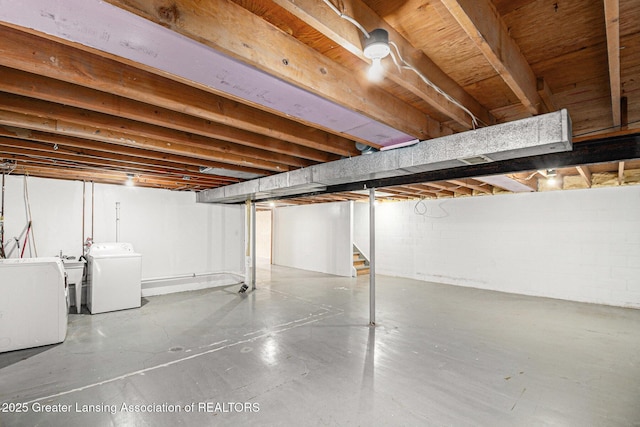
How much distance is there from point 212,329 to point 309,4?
362cm

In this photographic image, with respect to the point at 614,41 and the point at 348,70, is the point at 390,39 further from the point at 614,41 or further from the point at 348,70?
the point at 614,41

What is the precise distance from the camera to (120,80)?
1.60 meters

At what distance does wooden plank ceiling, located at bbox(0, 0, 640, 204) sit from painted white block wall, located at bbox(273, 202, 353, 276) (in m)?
4.90

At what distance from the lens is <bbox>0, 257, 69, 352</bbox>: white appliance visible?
119 inches

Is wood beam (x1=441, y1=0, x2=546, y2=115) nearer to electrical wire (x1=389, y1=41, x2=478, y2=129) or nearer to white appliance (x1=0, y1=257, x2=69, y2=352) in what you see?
electrical wire (x1=389, y1=41, x2=478, y2=129)

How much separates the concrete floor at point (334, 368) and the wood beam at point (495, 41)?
6.90ft

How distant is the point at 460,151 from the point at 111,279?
502 cm

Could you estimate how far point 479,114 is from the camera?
211 centimetres

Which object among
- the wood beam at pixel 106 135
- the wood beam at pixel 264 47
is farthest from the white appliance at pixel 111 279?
the wood beam at pixel 264 47

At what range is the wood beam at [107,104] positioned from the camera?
163cm

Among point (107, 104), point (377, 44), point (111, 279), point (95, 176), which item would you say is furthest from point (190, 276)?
point (377, 44)

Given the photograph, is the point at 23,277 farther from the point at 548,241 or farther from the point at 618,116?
the point at 548,241

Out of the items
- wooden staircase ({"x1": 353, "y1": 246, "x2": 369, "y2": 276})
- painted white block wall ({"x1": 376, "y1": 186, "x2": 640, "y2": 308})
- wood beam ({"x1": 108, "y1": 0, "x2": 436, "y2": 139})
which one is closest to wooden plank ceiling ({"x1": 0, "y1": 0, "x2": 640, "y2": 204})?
wood beam ({"x1": 108, "y1": 0, "x2": 436, "y2": 139})

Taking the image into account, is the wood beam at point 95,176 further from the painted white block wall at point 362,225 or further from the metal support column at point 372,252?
the painted white block wall at point 362,225
